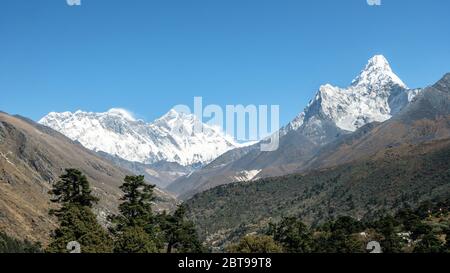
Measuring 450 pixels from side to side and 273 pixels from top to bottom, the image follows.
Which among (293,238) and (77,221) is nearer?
(77,221)

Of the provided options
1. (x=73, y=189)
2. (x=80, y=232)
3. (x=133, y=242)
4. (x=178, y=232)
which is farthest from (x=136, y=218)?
(x=178, y=232)

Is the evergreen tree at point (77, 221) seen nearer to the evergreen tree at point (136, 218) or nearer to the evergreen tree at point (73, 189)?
the evergreen tree at point (73, 189)

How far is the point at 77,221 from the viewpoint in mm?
61500

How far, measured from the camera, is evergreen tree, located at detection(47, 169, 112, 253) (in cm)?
5844

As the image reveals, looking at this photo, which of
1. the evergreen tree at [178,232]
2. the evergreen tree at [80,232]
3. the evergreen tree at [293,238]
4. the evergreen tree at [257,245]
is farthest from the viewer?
the evergreen tree at [293,238]

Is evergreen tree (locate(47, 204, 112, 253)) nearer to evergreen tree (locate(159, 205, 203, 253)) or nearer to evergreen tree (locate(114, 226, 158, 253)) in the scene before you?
evergreen tree (locate(114, 226, 158, 253))

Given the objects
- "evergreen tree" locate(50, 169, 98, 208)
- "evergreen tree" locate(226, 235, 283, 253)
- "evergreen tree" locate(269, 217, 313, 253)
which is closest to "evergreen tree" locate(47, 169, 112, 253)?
"evergreen tree" locate(50, 169, 98, 208)

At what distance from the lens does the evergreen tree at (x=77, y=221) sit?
58.4 metres

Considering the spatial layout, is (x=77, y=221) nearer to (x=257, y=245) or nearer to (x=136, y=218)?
(x=136, y=218)

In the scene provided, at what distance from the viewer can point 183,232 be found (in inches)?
3157

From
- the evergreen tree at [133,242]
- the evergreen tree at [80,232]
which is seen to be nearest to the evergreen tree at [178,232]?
the evergreen tree at [133,242]
